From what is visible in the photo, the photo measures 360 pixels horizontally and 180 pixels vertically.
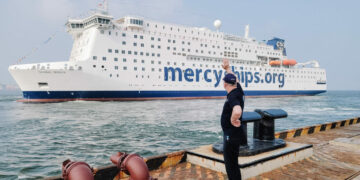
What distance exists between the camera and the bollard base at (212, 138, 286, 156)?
11.0 feet

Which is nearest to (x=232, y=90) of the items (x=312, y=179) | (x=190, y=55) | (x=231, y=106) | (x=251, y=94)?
(x=231, y=106)

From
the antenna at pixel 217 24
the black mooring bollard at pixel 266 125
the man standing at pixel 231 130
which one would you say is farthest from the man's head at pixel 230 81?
the antenna at pixel 217 24

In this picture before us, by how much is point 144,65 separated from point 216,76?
11.4 meters

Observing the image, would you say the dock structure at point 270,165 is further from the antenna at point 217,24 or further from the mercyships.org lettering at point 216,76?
the antenna at point 217,24

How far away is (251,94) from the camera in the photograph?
37.4m

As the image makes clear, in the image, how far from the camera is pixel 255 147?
352cm

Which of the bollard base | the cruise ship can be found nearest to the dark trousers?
the bollard base

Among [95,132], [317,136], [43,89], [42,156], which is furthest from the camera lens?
[43,89]

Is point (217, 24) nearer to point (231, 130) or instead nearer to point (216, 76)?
point (216, 76)

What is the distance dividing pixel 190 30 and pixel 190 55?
13.0 feet

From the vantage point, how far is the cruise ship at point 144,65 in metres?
23.7

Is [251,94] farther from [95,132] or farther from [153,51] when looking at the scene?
[95,132]

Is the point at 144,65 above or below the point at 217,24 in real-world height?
below

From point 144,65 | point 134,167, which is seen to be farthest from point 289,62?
point 134,167
